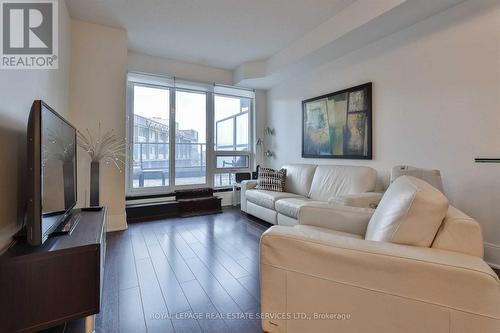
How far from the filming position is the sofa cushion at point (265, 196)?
3321mm

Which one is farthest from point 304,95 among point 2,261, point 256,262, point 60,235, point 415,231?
point 2,261

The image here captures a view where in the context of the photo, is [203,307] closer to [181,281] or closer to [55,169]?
[181,281]

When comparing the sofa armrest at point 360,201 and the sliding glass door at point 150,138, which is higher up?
the sliding glass door at point 150,138

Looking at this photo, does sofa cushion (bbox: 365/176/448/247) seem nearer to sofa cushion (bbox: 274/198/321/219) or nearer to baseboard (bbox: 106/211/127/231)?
sofa cushion (bbox: 274/198/321/219)

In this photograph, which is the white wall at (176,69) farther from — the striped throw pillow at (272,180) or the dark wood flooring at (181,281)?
the dark wood flooring at (181,281)

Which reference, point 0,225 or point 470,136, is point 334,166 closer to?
point 470,136

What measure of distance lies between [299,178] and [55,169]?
9.86 feet

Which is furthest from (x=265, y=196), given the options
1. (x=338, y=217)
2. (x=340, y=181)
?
(x=338, y=217)

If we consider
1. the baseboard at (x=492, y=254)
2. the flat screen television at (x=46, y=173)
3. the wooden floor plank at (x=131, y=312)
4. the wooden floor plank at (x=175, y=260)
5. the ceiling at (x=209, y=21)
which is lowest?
the wooden floor plank at (x=131, y=312)

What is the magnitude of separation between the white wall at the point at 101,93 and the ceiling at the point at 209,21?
180 millimetres

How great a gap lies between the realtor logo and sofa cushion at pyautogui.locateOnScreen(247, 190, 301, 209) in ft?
9.06

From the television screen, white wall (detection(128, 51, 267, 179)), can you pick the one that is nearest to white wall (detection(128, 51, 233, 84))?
white wall (detection(128, 51, 267, 179))

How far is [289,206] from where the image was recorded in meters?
2.97

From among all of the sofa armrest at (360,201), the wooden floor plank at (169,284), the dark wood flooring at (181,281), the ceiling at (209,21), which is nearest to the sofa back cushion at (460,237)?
the dark wood flooring at (181,281)
